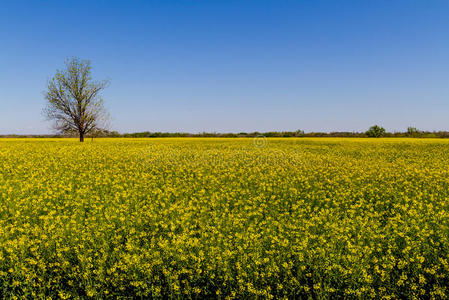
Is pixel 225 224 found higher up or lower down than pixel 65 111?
lower down

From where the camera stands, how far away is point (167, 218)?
6660 mm

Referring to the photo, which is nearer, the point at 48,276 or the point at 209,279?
the point at 209,279

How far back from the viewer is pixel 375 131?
6444cm

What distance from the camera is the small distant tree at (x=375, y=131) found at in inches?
2479

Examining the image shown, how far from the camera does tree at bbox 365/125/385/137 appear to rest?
63.0 meters

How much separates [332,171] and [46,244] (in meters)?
12.2

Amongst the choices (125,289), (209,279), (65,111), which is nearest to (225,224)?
(209,279)

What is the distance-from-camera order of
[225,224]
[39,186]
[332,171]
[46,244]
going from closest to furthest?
[46,244], [225,224], [39,186], [332,171]

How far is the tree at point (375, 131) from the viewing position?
6300cm

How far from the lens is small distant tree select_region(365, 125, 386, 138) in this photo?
62969mm

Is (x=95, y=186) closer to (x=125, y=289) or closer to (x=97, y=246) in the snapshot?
(x=97, y=246)

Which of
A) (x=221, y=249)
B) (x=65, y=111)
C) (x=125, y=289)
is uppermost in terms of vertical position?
(x=65, y=111)

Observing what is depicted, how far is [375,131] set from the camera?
64.4 m

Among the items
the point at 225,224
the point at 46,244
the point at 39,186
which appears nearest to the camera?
the point at 46,244
